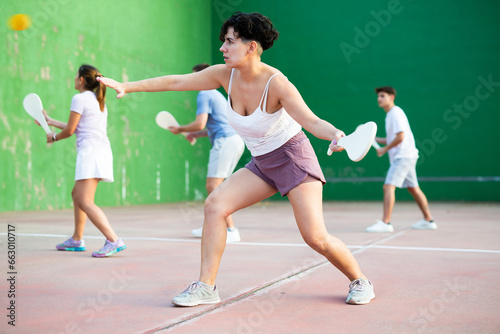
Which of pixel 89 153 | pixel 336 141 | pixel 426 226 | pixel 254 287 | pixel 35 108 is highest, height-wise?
pixel 35 108

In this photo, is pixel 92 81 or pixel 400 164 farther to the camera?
pixel 400 164

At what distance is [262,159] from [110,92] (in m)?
9.74

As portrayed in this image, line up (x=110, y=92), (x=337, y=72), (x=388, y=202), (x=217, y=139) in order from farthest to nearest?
(x=337, y=72) < (x=110, y=92) < (x=388, y=202) < (x=217, y=139)

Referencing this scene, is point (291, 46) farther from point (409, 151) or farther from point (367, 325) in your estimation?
point (367, 325)

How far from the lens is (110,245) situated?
4539 mm

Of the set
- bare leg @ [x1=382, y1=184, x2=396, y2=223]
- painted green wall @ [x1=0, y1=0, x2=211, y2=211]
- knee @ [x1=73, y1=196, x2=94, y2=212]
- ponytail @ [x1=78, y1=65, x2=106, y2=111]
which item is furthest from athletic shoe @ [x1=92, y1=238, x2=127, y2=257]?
painted green wall @ [x1=0, y1=0, x2=211, y2=211]

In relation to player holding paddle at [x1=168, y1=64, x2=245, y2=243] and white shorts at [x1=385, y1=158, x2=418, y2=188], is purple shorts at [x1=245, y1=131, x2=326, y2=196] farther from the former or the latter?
white shorts at [x1=385, y1=158, x2=418, y2=188]

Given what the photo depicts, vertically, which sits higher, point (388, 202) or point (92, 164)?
point (92, 164)

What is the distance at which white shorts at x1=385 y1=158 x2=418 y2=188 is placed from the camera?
708cm

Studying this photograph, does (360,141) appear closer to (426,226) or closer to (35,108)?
(35,108)

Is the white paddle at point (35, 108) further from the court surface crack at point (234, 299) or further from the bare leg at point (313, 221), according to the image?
the bare leg at point (313, 221)

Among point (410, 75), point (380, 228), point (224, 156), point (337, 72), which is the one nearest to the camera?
point (224, 156)

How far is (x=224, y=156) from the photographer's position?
5754mm

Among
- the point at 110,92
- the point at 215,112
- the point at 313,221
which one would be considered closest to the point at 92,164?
the point at 215,112
